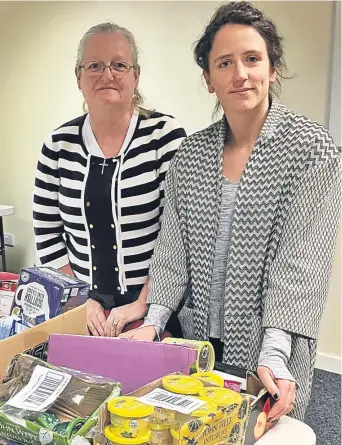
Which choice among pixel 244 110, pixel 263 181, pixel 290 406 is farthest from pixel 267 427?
pixel 244 110

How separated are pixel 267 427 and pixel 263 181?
51 centimetres

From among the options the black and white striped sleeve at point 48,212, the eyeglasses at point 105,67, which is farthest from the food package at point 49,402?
the eyeglasses at point 105,67

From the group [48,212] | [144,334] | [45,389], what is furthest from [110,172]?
[45,389]

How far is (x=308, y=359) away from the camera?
1172mm

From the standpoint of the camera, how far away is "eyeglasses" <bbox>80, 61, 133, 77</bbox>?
1449 mm

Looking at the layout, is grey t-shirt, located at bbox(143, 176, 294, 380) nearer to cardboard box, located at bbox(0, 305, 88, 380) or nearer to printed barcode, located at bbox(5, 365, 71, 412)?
cardboard box, located at bbox(0, 305, 88, 380)

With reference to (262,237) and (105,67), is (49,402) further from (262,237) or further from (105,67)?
(105,67)

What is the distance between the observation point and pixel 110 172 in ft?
4.83

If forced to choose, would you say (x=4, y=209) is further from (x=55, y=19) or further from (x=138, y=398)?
(x=138, y=398)

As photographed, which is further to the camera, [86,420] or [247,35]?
[247,35]

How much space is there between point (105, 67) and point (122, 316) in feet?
2.08

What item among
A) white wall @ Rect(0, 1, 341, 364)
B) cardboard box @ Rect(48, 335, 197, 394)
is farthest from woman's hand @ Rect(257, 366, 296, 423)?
white wall @ Rect(0, 1, 341, 364)

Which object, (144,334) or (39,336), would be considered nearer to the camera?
(39,336)

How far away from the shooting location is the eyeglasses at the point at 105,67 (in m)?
1.45
